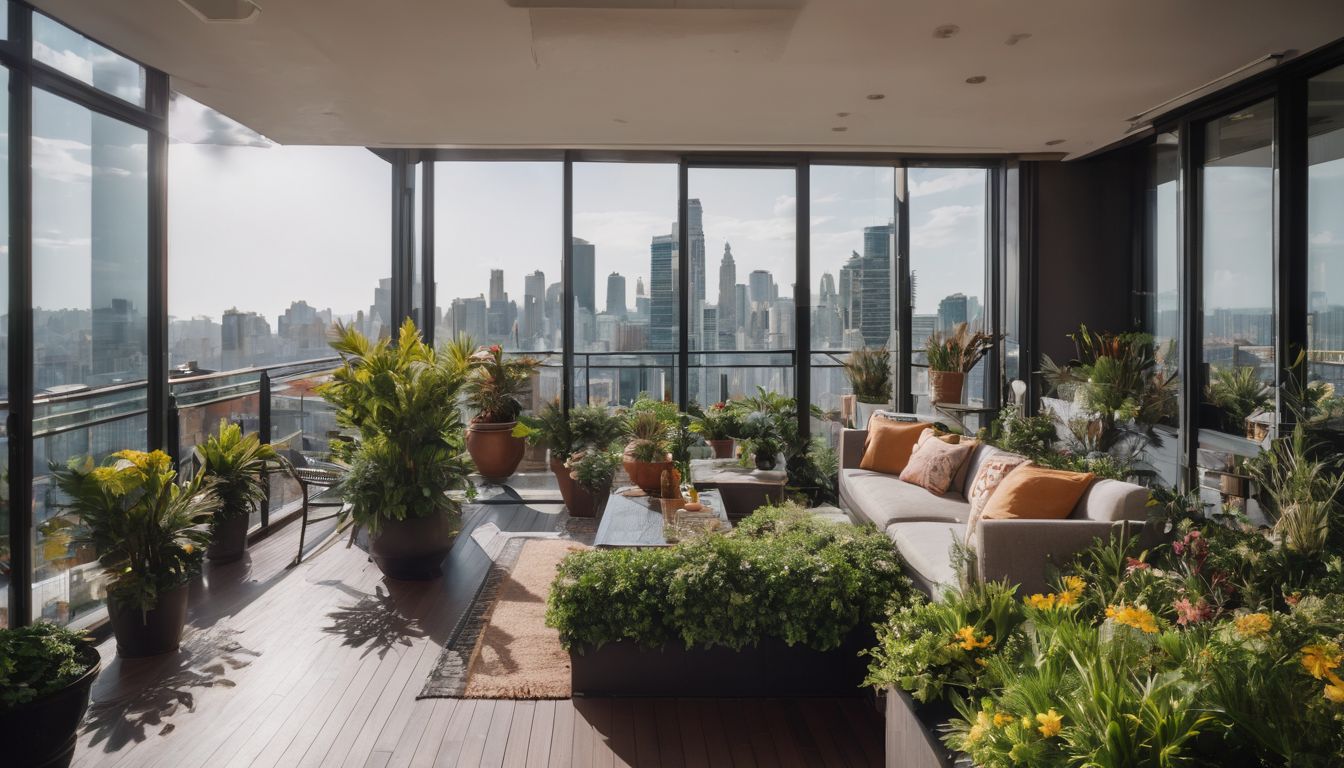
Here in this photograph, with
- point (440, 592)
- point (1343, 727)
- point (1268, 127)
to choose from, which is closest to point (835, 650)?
point (1343, 727)

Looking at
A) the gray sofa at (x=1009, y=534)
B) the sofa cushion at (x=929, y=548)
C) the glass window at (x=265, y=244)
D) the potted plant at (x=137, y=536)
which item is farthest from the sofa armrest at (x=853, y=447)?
the potted plant at (x=137, y=536)

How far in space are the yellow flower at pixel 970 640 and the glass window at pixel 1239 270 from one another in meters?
3.35

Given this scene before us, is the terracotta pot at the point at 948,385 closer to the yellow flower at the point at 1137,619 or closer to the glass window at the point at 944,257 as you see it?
the glass window at the point at 944,257

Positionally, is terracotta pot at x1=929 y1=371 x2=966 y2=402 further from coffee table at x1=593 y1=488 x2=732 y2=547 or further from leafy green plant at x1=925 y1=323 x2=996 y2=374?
coffee table at x1=593 y1=488 x2=732 y2=547

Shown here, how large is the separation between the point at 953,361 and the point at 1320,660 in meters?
5.52

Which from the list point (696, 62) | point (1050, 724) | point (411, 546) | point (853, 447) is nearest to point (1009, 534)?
point (1050, 724)

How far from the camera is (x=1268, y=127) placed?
464 centimetres

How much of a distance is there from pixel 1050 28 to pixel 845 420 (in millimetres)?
4077

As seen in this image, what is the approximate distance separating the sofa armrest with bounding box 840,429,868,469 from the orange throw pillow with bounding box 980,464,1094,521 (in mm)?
2274

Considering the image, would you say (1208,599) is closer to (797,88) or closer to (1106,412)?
(797,88)

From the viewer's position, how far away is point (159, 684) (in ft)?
11.4

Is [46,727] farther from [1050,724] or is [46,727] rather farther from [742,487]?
[742,487]

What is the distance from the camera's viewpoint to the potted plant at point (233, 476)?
4961 millimetres

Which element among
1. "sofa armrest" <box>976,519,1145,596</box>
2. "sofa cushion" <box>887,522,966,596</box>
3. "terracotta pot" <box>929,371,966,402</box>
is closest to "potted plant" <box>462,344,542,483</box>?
"terracotta pot" <box>929,371,966,402</box>
